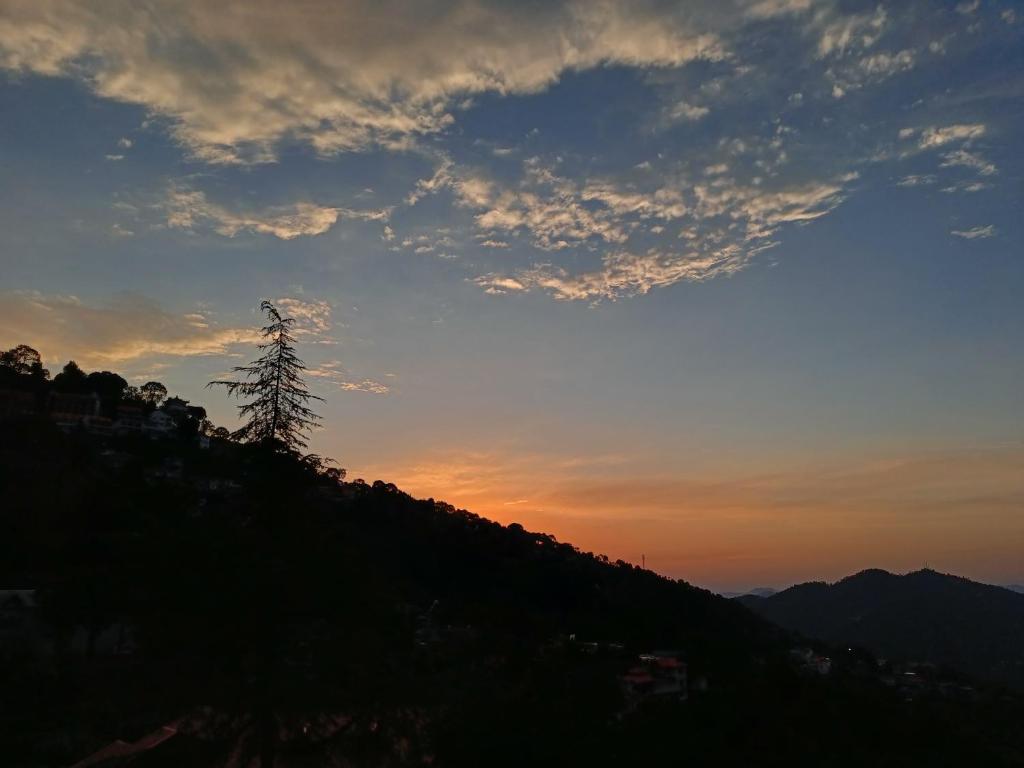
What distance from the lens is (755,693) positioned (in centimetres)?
2261

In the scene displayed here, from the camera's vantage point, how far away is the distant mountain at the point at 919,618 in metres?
87.8

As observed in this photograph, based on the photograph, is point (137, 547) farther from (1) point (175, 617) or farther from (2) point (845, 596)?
(2) point (845, 596)

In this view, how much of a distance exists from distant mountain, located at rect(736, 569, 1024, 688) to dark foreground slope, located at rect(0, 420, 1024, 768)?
60303mm

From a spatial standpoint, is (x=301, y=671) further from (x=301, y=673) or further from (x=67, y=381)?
(x=67, y=381)

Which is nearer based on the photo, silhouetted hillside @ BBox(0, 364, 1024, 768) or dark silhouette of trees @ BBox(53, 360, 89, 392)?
silhouetted hillside @ BBox(0, 364, 1024, 768)

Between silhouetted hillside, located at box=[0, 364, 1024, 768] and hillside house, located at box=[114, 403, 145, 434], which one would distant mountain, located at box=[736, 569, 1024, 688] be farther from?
hillside house, located at box=[114, 403, 145, 434]

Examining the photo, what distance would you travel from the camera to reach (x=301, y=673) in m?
11.4

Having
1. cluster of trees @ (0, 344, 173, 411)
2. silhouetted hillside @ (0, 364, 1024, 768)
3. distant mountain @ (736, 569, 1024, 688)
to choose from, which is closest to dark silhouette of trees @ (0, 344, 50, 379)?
cluster of trees @ (0, 344, 173, 411)

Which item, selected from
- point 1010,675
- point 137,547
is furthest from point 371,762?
point 1010,675

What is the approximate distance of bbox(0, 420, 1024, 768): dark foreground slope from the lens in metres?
11.2

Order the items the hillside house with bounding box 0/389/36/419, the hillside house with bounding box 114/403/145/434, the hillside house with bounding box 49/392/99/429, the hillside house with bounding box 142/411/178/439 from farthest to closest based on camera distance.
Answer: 1. the hillside house with bounding box 142/411/178/439
2. the hillside house with bounding box 114/403/145/434
3. the hillside house with bounding box 49/392/99/429
4. the hillside house with bounding box 0/389/36/419

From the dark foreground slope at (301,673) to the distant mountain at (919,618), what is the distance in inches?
2374

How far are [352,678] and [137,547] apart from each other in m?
4.22

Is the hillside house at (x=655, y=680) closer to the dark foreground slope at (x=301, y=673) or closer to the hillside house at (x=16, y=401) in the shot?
the dark foreground slope at (x=301, y=673)
